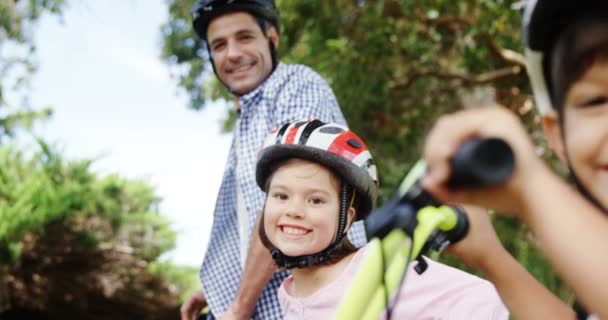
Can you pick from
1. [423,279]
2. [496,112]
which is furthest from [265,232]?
[496,112]

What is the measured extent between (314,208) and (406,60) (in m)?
8.37

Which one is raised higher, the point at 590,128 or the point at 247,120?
the point at 590,128

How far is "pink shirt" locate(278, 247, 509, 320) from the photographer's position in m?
2.46

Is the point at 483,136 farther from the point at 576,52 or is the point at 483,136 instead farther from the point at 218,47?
the point at 218,47

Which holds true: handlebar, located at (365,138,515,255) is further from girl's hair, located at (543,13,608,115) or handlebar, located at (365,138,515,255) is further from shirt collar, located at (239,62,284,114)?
shirt collar, located at (239,62,284,114)

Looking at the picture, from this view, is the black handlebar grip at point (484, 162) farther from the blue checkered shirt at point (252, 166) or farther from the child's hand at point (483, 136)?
the blue checkered shirt at point (252, 166)

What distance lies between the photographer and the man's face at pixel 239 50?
3.74 m

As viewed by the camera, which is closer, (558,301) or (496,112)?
(496,112)

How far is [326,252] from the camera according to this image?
2777mm

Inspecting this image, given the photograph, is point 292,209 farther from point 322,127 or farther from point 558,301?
point 558,301

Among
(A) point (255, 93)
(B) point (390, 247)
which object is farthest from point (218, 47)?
(B) point (390, 247)

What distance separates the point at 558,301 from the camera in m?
1.65

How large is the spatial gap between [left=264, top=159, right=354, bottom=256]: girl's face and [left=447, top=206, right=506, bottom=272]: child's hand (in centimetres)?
107

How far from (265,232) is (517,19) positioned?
7226 mm
